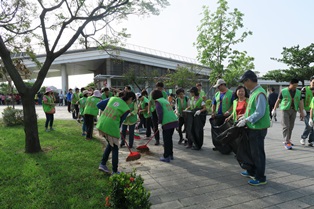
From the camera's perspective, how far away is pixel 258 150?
3916 millimetres

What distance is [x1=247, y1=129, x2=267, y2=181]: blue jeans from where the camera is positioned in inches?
154

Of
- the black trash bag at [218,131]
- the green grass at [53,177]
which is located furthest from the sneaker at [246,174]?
the green grass at [53,177]

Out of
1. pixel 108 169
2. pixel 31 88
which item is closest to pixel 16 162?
pixel 31 88

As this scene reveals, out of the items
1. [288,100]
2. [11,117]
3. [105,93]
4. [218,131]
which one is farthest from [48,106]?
[288,100]

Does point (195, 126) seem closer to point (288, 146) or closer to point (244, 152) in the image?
point (244, 152)

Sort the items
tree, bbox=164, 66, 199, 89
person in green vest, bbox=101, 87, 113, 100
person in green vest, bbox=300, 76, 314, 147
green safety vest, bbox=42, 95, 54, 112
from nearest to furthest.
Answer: person in green vest, bbox=300, 76, 314, 147 < green safety vest, bbox=42, 95, 54, 112 < person in green vest, bbox=101, 87, 113, 100 < tree, bbox=164, 66, 199, 89

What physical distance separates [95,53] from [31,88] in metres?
26.2

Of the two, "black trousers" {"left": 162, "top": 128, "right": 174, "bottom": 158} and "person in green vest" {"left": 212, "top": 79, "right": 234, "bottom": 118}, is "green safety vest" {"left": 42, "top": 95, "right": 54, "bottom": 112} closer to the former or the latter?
"black trousers" {"left": 162, "top": 128, "right": 174, "bottom": 158}

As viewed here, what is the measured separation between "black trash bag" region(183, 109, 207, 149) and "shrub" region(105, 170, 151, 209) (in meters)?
3.60

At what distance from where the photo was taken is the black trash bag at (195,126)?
6352mm

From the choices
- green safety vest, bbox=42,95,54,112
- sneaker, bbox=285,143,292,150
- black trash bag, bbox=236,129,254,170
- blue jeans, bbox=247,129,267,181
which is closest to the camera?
blue jeans, bbox=247,129,267,181

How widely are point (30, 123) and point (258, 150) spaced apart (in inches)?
199

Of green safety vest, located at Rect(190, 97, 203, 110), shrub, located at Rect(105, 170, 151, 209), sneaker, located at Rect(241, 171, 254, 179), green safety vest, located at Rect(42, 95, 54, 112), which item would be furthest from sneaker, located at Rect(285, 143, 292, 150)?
green safety vest, located at Rect(42, 95, 54, 112)

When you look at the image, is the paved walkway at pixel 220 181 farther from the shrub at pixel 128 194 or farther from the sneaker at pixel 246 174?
the shrub at pixel 128 194
